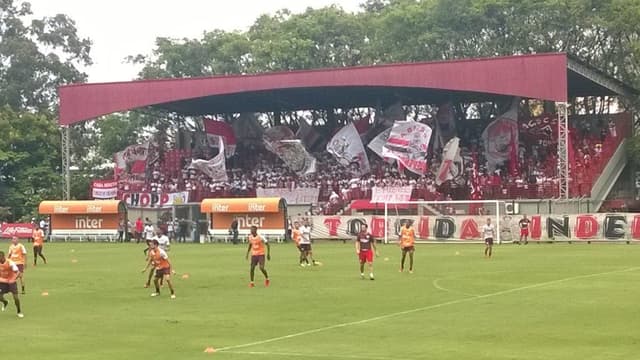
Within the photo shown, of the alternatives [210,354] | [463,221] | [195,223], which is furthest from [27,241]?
[210,354]

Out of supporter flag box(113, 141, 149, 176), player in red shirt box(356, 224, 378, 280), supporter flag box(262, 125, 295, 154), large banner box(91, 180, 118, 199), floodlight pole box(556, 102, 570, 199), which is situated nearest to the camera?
player in red shirt box(356, 224, 378, 280)

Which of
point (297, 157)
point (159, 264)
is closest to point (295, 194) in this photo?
point (297, 157)

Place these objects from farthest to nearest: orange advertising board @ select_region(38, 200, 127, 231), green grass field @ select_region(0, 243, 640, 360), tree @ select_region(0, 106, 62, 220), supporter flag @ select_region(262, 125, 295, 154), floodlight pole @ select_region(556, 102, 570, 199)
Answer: tree @ select_region(0, 106, 62, 220)
supporter flag @ select_region(262, 125, 295, 154)
orange advertising board @ select_region(38, 200, 127, 231)
floodlight pole @ select_region(556, 102, 570, 199)
green grass field @ select_region(0, 243, 640, 360)

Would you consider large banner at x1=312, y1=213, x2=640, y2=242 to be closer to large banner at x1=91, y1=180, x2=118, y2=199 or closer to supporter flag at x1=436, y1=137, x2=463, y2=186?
supporter flag at x1=436, y1=137, x2=463, y2=186

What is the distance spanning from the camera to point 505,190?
2603 inches

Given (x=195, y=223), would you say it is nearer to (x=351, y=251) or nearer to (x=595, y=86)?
(x=351, y=251)

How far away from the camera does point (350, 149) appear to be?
241 ft

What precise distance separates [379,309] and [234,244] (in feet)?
128

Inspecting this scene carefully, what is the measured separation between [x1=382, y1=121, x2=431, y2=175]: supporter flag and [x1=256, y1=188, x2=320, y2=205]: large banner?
6.68m

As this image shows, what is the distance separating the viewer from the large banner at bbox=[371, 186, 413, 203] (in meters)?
65.7

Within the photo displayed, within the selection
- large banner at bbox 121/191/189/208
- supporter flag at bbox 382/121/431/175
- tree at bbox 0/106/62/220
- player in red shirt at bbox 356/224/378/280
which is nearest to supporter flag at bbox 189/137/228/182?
large banner at bbox 121/191/189/208

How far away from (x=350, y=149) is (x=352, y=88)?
5.28 meters

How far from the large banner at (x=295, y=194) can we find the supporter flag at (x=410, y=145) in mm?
6679

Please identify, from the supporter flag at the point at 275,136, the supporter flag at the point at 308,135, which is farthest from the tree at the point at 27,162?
the supporter flag at the point at 308,135
